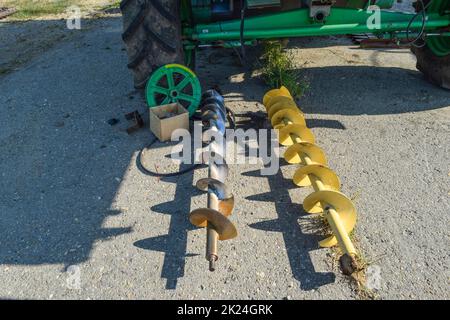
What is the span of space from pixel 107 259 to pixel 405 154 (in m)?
2.69

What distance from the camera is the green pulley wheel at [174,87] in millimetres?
3580

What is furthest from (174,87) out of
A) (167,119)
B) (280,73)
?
(280,73)

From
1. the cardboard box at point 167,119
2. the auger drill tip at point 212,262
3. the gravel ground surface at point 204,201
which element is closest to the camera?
the auger drill tip at point 212,262

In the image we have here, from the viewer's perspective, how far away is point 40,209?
285cm

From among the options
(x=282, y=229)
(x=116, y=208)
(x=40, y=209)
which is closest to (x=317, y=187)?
(x=282, y=229)

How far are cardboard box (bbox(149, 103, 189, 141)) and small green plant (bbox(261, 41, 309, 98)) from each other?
53.4 inches

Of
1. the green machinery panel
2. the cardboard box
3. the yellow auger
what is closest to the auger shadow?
the cardboard box

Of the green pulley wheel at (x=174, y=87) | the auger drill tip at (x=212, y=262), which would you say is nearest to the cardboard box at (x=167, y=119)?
the green pulley wheel at (x=174, y=87)

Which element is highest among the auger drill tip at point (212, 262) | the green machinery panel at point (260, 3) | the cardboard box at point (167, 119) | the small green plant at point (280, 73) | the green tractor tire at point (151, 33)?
the green machinery panel at point (260, 3)

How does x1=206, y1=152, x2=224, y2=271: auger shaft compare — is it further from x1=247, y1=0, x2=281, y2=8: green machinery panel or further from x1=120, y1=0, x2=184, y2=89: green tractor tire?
x1=247, y1=0, x2=281, y2=8: green machinery panel

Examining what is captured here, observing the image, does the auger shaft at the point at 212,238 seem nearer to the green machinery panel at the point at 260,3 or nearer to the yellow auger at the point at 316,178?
the yellow auger at the point at 316,178

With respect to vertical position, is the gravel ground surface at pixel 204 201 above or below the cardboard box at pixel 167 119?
below

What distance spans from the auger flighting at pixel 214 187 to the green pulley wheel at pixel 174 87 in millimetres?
147

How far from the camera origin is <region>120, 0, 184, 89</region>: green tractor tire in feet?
11.1
